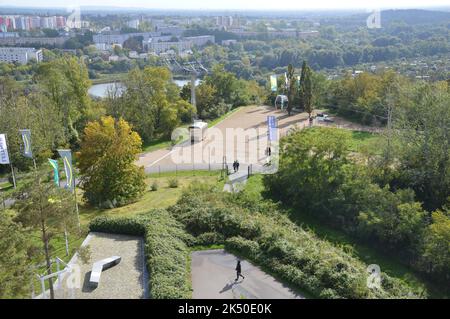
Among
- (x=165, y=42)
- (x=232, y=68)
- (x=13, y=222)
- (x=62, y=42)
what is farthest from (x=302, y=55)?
(x=13, y=222)

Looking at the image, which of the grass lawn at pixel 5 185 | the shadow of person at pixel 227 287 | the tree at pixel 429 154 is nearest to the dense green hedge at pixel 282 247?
the shadow of person at pixel 227 287

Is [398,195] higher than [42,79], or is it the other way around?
[42,79]

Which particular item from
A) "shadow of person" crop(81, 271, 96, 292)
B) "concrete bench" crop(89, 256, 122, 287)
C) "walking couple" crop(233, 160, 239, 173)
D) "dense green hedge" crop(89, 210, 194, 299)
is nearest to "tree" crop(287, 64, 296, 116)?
"walking couple" crop(233, 160, 239, 173)

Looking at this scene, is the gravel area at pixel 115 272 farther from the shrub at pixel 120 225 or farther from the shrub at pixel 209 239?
the shrub at pixel 209 239

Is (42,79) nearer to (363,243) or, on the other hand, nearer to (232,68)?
(363,243)

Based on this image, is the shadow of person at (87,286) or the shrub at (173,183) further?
the shrub at (173,183)

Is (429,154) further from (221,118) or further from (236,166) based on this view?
(221,118)
